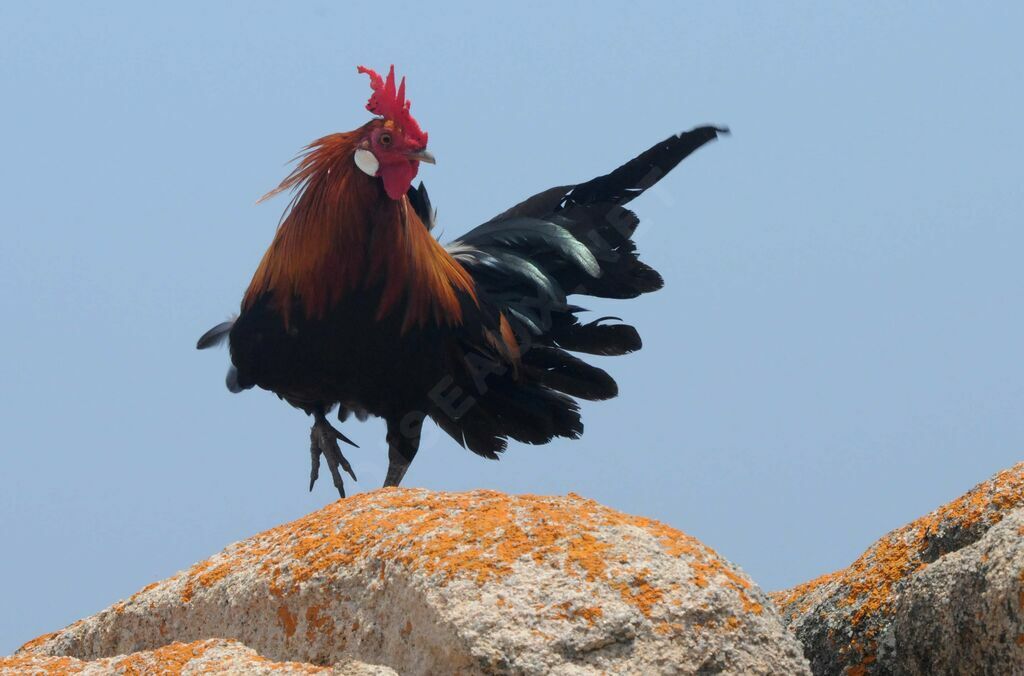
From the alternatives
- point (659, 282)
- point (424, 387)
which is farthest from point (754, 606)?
point (659, 282)

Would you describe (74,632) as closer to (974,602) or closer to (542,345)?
(974,602)

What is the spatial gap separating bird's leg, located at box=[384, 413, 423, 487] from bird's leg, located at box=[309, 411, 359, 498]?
11.6 inches

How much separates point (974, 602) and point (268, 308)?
5293mm

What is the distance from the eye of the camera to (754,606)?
11.8 feet

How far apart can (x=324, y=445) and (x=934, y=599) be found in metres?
4.79

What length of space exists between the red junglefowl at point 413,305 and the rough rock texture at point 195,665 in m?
3.75

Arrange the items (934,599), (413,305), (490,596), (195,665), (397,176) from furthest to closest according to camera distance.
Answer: (397,176) < (413,305) < (934,599) < (195,665) < (490,596)

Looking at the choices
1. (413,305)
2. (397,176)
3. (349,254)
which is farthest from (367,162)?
(413,305)

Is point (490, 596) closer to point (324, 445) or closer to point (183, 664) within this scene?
point (183, 664)

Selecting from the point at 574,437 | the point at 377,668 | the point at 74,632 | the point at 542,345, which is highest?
the point at 542,345

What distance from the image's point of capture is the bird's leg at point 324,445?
7.86m

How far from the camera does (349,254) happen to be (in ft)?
25.6

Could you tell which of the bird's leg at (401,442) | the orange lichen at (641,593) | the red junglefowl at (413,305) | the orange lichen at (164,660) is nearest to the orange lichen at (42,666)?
the orange lichen at (164,660)

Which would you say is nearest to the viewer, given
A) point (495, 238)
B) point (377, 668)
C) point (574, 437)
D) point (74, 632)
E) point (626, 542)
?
point (377, 668)
